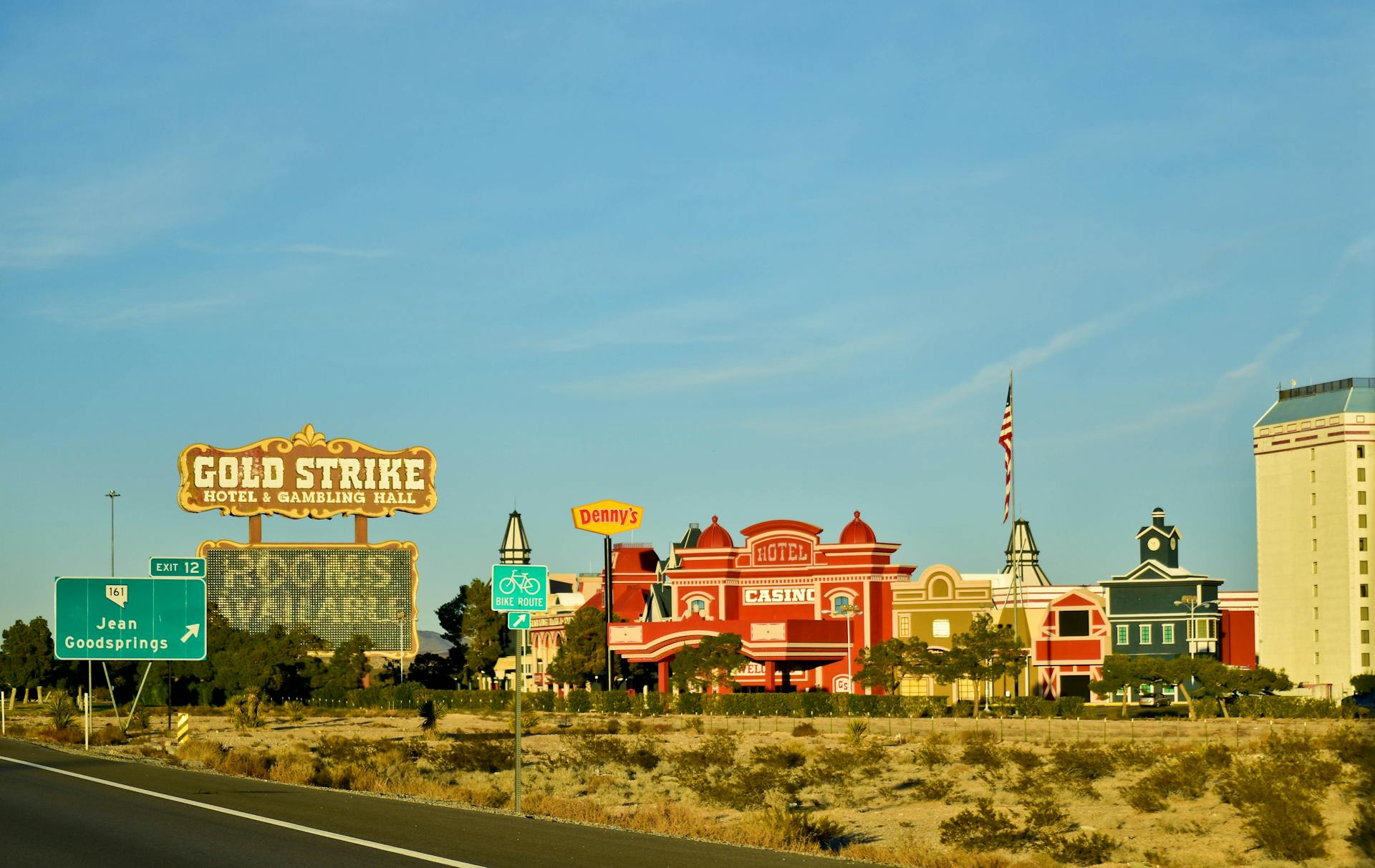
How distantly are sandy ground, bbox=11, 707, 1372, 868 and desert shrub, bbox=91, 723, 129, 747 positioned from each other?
1044 mm

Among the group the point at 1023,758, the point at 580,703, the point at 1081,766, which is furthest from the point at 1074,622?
the point at 1081,766

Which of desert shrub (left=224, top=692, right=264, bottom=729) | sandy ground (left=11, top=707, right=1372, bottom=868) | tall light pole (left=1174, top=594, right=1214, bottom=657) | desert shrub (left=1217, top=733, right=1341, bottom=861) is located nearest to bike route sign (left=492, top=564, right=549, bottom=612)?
sandy ground (left=11, top=707, right=1372, bottom=868)

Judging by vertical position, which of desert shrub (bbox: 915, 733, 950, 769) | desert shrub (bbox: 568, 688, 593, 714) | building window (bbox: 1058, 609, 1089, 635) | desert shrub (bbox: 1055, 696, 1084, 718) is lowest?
desert shrub (bbox: 568, 688, 593, 714)

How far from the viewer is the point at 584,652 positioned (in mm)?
106125

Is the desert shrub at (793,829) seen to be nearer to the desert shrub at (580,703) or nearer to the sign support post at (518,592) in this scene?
the sign support post at (518,592)

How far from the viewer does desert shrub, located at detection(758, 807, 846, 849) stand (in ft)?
71.8

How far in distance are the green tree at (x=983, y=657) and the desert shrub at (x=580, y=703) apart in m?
22.8

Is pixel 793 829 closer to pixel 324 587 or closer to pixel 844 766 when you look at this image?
pixel 844 766

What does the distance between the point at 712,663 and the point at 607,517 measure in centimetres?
2237

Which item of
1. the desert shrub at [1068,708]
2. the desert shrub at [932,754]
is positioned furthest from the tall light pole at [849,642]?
Result: the desert shrub at [932,754]

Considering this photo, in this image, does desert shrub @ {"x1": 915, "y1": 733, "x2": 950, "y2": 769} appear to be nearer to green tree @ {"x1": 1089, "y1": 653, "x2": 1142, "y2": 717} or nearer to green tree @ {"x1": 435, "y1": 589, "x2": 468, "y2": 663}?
green tree @ {"x1": 1089, "y1": 653, "x2": 1142, "y2": 717}

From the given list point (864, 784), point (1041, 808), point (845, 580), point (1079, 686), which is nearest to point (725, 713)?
point (845, 580)

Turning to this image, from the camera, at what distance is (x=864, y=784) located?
1684 inches

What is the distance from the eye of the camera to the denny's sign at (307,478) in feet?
410
